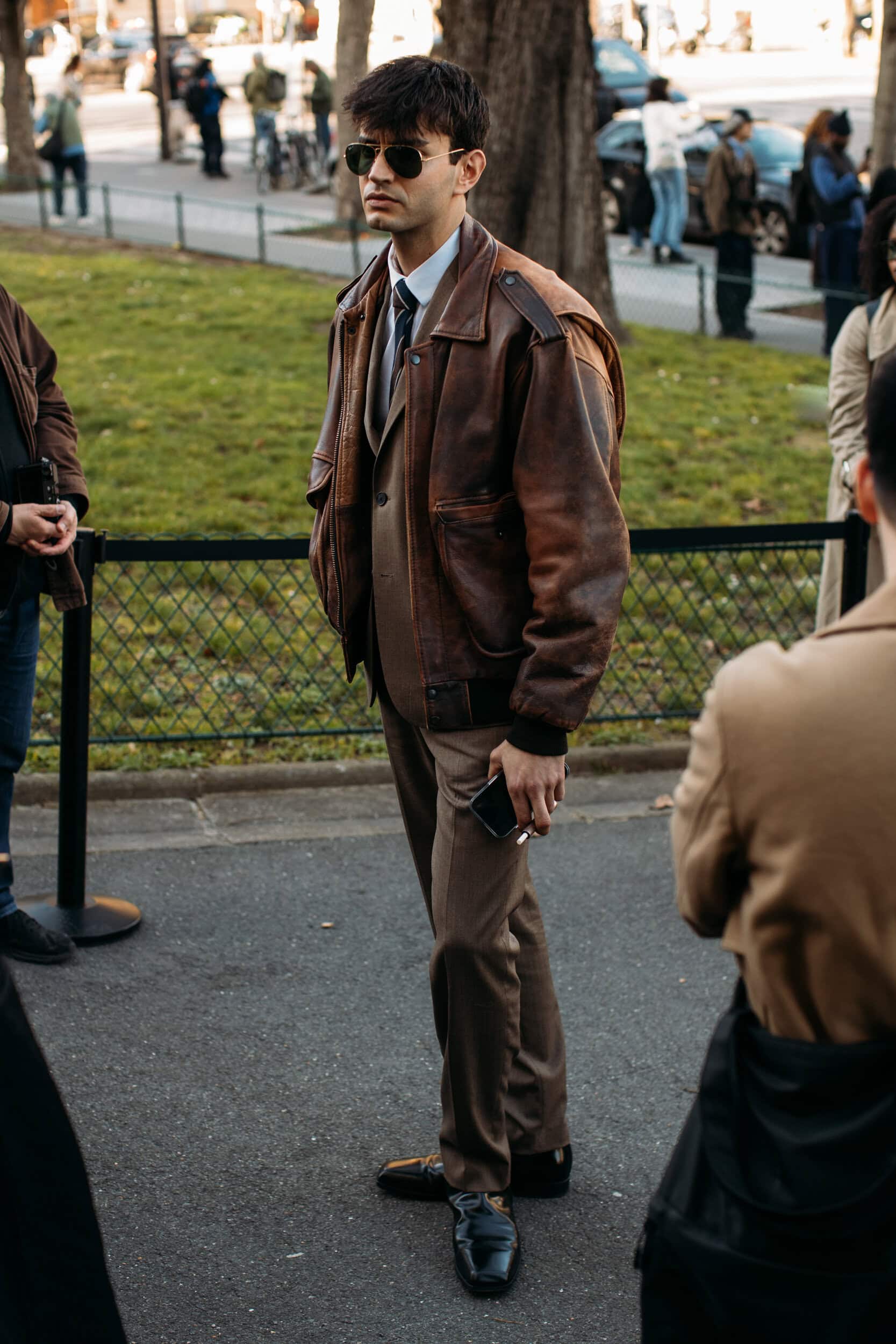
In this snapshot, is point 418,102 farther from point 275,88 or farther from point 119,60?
point 119,60

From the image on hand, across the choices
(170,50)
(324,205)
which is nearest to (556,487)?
(324,205)

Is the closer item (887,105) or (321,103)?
(887,105)

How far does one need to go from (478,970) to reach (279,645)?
3.72 metres

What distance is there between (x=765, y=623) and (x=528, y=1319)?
432cm

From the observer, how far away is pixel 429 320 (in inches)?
112

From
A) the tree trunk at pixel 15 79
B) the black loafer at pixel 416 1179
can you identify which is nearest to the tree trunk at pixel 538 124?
the black loafer at pixel 416 1179

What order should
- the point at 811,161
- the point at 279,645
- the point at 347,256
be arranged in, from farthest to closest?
the point at 347,256 < the point at 811,161 < the point at 279,645

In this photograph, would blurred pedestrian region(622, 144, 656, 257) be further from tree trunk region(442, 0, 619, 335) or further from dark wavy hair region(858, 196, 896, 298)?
dark wavy hair region(858, 196, 896, 298)

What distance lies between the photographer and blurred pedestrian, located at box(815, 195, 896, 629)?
5051 millimetres

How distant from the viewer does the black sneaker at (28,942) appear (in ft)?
13.8

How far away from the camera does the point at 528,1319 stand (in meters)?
2.92

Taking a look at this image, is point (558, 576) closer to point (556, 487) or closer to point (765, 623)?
point (556, 487)

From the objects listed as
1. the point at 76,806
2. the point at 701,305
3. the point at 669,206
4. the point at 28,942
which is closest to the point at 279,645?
the point at 76,806

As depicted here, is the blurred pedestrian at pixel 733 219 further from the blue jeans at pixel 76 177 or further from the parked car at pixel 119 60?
the parked car at pixel 119 60
